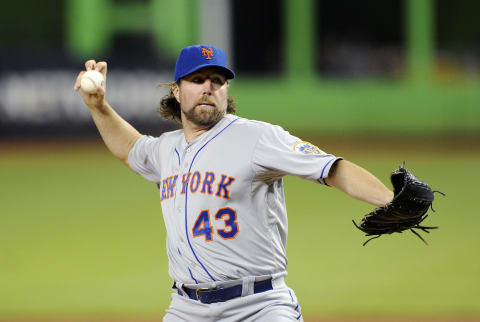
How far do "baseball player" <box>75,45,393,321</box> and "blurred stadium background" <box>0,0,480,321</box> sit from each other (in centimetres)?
343

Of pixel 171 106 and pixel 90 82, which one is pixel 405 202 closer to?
pixel 171 106

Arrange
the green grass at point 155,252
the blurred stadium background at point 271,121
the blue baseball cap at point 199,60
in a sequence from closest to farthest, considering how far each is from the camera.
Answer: the blue baseball cap at point 199,60, the green grass at point 155,252, the blurred stadium background at point 271,121

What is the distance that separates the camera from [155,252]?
884 centimetres

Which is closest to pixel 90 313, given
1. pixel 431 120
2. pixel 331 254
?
pixel 331 254

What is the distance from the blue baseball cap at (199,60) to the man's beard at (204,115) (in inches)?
6.9

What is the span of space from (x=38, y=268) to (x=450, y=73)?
11882mm

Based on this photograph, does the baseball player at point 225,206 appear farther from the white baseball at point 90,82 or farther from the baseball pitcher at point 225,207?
the white baseball at point 90,82

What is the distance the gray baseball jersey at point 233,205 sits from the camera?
135 inches

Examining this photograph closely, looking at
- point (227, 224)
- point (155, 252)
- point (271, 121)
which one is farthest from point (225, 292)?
point (271, 121)

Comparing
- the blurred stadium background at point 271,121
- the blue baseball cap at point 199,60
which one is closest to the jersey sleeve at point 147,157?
the blue baseball cap at point 199,60

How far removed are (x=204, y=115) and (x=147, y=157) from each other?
0.59m

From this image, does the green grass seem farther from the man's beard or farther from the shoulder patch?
the shoulder patch

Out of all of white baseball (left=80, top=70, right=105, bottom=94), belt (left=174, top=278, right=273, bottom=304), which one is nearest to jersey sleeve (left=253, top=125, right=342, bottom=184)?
belt (left=174, top=278, right=273, bottom=304)

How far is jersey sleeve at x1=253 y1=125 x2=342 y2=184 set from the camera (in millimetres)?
3246
